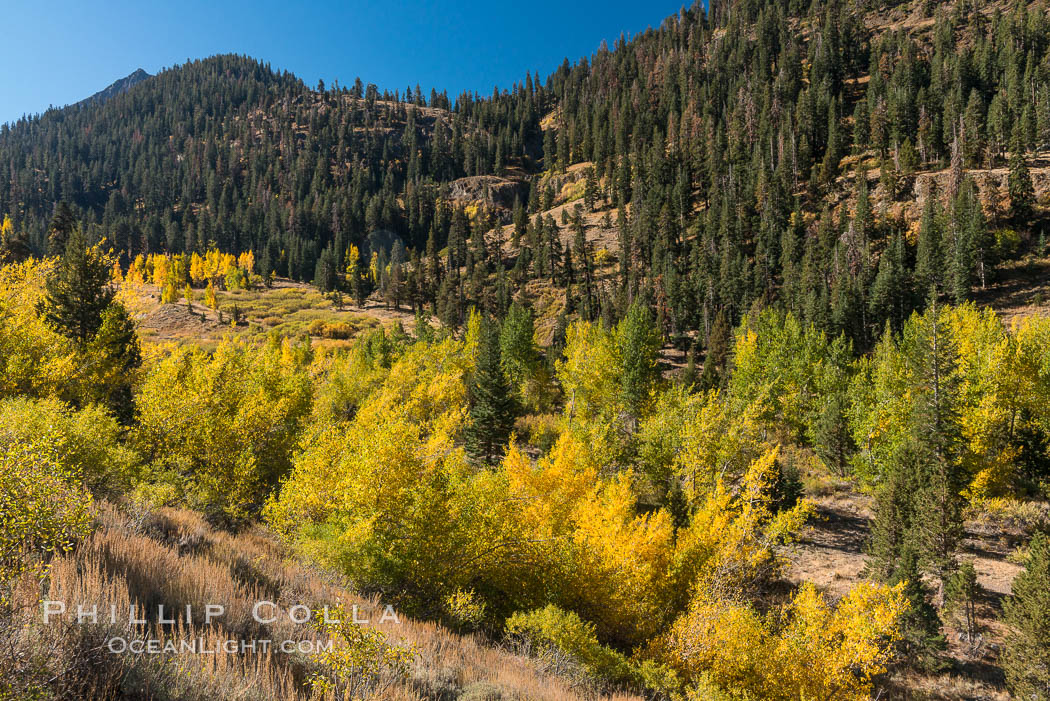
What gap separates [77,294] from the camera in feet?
89.7

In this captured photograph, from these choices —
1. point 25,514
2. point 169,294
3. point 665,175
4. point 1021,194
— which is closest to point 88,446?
point 25,514

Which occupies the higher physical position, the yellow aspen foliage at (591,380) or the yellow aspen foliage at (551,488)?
the yellow aspen foliage at (591,380)

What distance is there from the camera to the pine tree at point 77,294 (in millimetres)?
26766

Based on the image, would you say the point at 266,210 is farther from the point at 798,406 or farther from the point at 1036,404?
the point at 1036,404

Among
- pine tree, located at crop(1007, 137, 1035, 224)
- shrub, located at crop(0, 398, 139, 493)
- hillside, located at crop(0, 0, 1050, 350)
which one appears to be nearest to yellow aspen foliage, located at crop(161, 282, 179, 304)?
hillside, located at crop(0, 0, 1050, 350)

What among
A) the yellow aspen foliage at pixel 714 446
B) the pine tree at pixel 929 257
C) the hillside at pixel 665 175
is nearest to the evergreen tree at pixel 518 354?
the hillside at pixel 665 175

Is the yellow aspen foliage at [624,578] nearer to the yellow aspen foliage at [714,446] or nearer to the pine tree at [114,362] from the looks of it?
the yellow aspen foliage at [714,446]

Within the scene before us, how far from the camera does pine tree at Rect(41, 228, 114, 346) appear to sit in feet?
87.8

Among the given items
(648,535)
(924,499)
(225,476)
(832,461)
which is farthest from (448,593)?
(832,461)

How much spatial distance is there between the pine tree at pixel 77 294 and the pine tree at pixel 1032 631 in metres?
43.6

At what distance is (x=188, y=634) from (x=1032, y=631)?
19.9 meters

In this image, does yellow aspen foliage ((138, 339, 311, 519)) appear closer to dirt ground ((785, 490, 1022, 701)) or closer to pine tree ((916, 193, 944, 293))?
dirt ground ((785, 490, 1022, 701))

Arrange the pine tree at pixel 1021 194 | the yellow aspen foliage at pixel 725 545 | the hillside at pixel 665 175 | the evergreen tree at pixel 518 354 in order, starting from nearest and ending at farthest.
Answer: the yellow aspen foliage at pixel 725 545
the evergreen tree at pixel 518 354
the pine tree at pixel 1021 194
the hillside at pixel 665 175

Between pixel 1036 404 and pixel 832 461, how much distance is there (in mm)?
10226
